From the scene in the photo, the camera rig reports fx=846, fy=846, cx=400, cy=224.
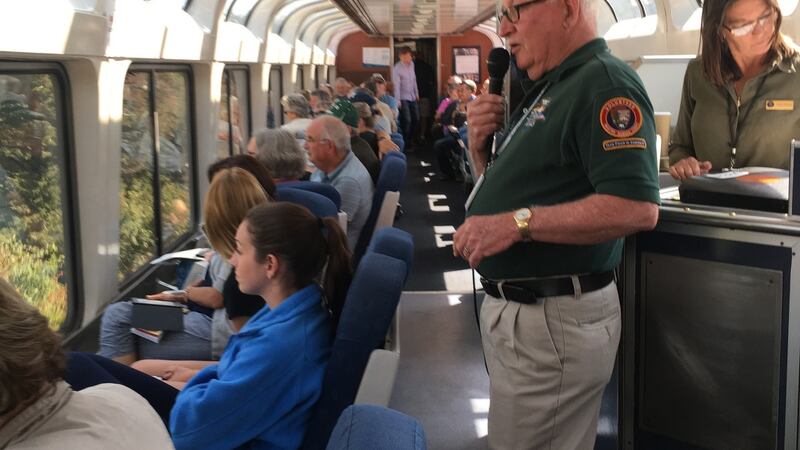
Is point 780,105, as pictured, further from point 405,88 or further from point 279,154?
point 405,88

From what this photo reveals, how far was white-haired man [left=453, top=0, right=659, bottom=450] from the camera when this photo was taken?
5.88 ft

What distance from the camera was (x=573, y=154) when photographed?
1865 mm

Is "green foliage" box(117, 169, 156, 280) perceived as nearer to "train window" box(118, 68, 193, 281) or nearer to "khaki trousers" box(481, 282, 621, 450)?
"train window" box(118, 68, 193, 281)

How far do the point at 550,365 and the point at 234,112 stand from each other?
7.42 meters

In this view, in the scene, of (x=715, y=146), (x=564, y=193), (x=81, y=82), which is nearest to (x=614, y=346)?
(x=564, y=193)

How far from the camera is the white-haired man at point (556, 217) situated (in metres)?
1.79

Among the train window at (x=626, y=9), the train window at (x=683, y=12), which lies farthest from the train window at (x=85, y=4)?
the train window at (x=626, y=9)

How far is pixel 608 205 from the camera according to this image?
178 cm

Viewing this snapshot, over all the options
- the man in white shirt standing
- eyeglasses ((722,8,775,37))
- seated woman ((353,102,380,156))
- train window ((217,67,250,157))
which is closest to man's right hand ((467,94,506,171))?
eyeglasses ((722,8,775,37))

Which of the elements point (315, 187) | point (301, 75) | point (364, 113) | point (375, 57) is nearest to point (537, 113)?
point (315, 187)

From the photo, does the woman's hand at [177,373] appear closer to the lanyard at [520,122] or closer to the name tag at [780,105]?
the lanyard at [520,122]

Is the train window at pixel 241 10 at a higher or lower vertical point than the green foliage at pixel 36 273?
higher

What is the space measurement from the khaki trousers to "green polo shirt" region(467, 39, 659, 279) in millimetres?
95

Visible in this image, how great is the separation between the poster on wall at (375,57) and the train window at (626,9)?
11.5m
